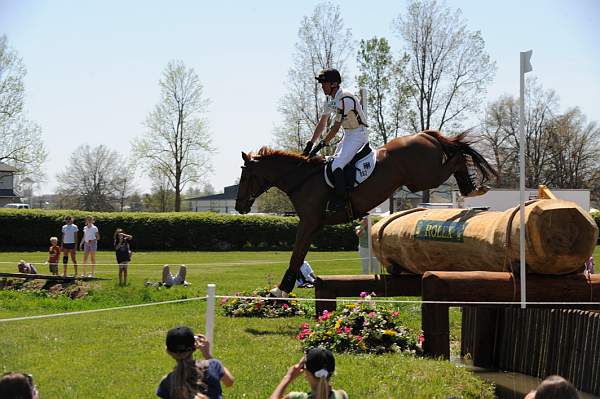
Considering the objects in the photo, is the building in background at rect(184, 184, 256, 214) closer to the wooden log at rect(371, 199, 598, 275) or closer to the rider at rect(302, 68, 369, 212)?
the wooden log at rect(371, 199, 598, 275)

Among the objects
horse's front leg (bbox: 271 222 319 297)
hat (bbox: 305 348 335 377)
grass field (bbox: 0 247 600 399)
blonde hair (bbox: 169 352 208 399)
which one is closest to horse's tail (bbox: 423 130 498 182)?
horse's front leg (bbox: 271 222 319 297)

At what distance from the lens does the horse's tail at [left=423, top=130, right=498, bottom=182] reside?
10539 mm

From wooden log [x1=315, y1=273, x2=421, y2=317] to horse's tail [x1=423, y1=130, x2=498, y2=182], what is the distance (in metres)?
2.04

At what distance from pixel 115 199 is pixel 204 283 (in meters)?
63.8

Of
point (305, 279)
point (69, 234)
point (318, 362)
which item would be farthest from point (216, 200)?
point (318, 362)

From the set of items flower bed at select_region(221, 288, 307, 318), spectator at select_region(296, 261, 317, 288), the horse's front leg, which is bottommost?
flower bed at select_region(221, 288, 307, 318)

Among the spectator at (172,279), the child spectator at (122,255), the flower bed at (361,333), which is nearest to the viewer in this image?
the flower bed at (361,333)

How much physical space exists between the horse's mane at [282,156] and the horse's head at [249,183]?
0.37 ft

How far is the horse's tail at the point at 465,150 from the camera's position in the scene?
10539 millimetres

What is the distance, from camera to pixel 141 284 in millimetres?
18094

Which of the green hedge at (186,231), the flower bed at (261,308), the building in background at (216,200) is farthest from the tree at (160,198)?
the flower bed at (261,308)

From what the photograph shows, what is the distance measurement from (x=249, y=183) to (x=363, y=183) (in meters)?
1.70

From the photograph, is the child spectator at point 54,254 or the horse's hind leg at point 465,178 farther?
the child spectator at point 54,254

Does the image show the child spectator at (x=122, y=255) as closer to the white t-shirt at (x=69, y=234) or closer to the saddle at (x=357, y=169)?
the white t-shirt at (x=69, y=234)
